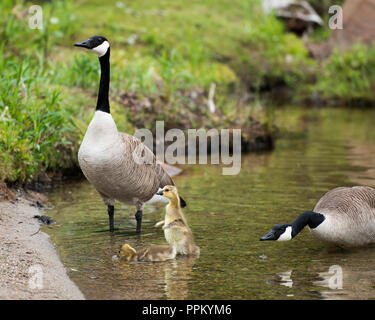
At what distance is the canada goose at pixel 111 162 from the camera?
23.9ft

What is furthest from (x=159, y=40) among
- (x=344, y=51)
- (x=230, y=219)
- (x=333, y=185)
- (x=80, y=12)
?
(x=230, y=219)

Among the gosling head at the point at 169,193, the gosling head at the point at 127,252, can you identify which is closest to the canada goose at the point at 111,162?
the gosling head at the point at 169,193

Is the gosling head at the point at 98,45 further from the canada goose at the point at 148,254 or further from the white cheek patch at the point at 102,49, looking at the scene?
the canada goose at the point at 148,254

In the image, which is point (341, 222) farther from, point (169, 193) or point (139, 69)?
point (139, 69)

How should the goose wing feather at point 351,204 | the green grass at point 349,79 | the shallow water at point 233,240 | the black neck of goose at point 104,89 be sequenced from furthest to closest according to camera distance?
the green grass at point 349,79
the black neck of goose at point 104,89
the goose wing feather at point 351,204
the shallow water at point 233,240

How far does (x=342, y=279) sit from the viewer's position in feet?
20.3

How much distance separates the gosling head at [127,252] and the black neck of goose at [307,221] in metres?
1.67

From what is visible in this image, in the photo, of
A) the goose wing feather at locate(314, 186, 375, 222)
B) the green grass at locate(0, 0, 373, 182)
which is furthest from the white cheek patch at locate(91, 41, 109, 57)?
the goose wing feather at locate(314, 186, 375, 222)

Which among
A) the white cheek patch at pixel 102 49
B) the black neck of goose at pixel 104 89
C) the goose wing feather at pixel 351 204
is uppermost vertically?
the white cheek patch at pixel 102 49

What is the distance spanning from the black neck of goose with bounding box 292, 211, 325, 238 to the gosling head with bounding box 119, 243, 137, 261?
167cm

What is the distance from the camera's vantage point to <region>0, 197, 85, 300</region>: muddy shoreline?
5527mm
